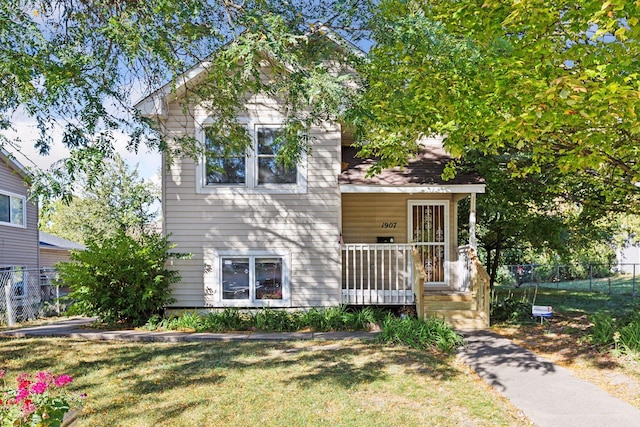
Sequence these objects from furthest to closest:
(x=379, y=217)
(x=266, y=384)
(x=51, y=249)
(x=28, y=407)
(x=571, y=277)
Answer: (x=571, y=277) → (x=51, y=249) → (x=379, y=217) → (x=266, y=384) → (x=28, y=407)

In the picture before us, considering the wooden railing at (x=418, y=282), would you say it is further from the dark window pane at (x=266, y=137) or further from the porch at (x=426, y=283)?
the dark window pane at (x=266, y=137)

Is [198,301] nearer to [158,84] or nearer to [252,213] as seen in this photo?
[252,213]

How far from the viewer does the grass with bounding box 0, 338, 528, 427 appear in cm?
471

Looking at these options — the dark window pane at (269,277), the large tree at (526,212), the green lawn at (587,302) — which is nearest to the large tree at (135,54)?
the dark window pane at (269,277)

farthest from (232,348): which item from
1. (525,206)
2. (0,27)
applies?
(525,206)

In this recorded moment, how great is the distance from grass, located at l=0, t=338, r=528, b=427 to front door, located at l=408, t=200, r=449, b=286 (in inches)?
156

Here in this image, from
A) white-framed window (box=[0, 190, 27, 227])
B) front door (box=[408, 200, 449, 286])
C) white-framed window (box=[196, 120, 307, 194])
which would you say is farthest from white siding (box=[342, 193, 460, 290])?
white-framed window (box=[0, 190, 27, 227])

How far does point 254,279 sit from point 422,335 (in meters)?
3.95

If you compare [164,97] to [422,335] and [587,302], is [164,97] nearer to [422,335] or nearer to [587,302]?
[422,335]


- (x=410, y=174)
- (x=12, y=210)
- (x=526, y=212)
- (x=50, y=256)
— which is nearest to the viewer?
(x=410, y=174)

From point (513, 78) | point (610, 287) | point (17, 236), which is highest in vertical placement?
point (513, 78)

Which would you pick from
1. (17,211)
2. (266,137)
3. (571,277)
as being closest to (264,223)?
(266,137)

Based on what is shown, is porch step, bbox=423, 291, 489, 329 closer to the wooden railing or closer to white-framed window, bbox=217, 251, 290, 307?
the wooden railing

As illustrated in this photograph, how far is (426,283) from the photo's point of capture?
11055 mm
